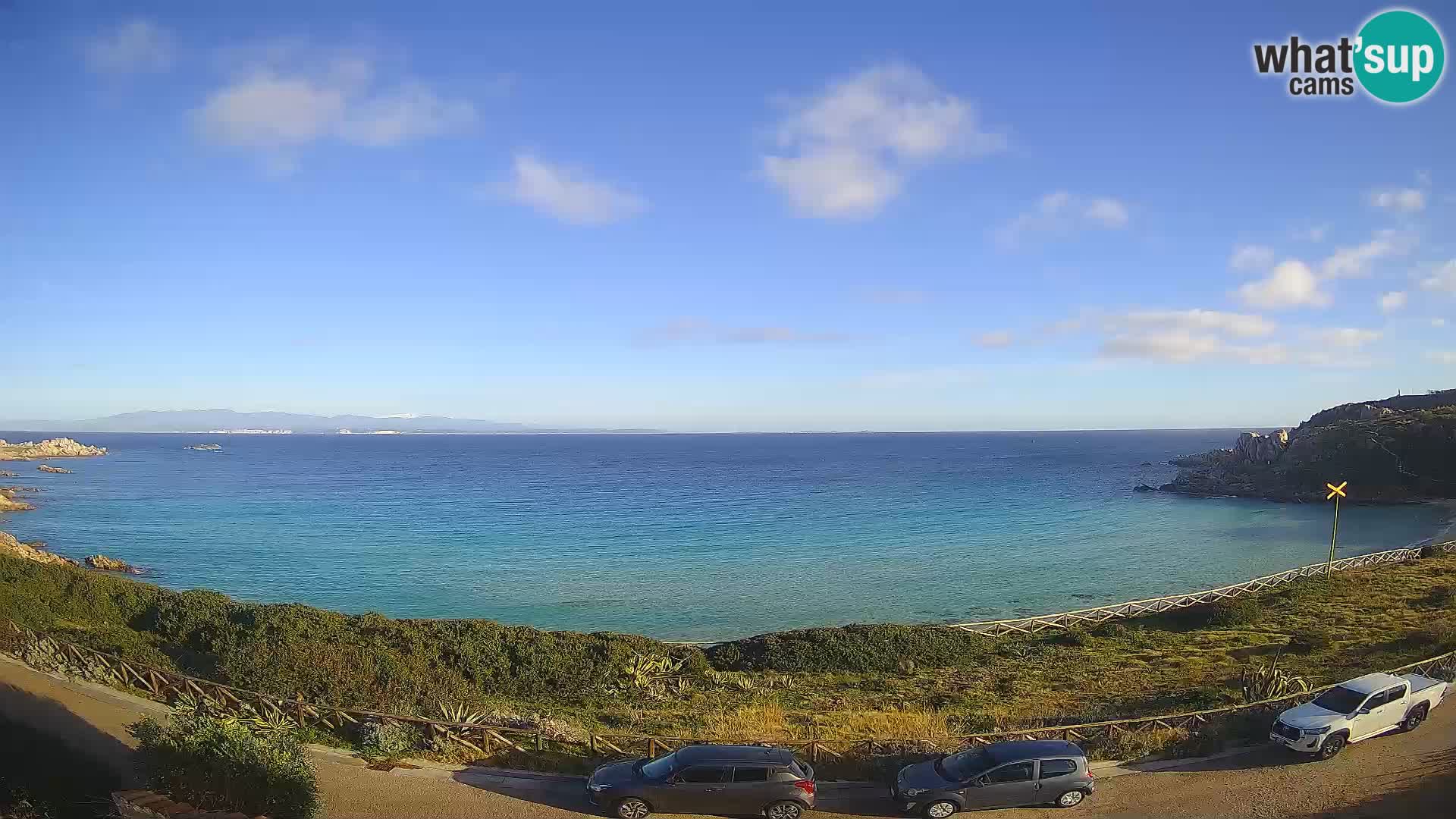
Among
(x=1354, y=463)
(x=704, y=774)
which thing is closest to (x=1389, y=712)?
(x=704, y=774)

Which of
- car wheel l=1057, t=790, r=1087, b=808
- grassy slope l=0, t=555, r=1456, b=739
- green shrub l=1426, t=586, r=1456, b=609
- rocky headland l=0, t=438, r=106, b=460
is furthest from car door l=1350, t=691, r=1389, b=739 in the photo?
rocky headland l=0, t=438, r=106, b=460

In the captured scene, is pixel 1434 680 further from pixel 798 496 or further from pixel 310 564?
pixel 798 496

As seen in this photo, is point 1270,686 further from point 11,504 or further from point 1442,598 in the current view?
point 11,504

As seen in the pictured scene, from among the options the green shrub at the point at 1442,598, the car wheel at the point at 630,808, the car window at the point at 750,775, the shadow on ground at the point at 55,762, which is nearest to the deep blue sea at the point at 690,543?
the green shrub at the point at 1442,598

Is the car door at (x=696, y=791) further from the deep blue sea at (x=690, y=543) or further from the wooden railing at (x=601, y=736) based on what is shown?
the deep blue sea at (x=690, y=543)

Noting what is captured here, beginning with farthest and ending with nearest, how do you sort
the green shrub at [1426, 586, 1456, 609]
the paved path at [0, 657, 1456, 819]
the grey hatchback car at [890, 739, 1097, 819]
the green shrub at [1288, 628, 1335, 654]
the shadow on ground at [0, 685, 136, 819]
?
the green shrub at [1426, 586, 1456, 609] < the green shrub at [1288, 628, 1335, 654] < the paved path at [0, 657, 1456, 819] < the grey hatchback car at [890, 739, 1097, 819] < the shadow on ground at [0, 685, 136, 819]

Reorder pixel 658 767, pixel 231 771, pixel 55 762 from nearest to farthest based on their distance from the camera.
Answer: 1. pixel 231 771
2. pixel 658 767
3. pixel 55 762

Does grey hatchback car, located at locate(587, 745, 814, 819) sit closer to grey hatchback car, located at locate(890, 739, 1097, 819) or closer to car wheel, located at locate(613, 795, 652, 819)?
car wheel, located at locate(613, 795, 652, 819)
